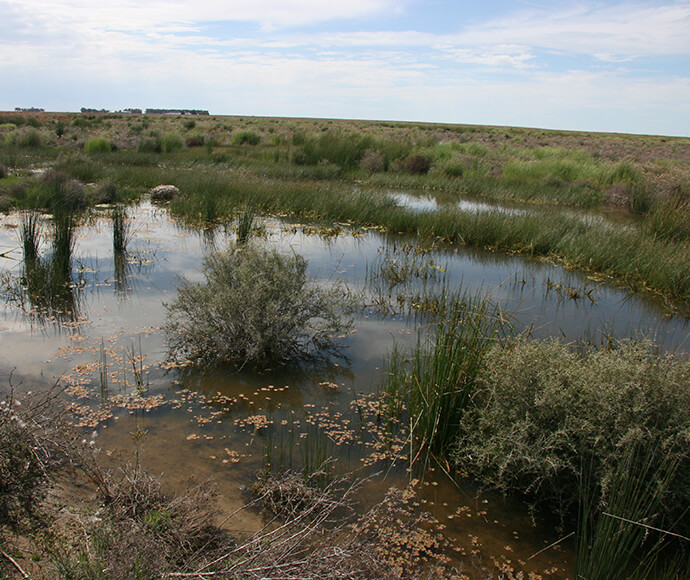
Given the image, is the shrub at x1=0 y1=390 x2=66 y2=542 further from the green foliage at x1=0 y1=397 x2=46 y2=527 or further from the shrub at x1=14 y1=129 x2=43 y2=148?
the shrub at x1=14 y1=129 x2=43 y2=148

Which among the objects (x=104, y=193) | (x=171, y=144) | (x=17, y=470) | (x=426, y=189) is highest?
(x=171, y=144)

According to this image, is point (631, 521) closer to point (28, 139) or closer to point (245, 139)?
point (28, 139)

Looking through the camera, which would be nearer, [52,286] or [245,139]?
[52,286]

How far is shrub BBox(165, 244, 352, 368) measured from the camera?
477cm

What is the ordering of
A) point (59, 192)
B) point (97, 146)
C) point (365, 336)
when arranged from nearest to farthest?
point (365, 336)
point (59, 192)
point (97, 146)

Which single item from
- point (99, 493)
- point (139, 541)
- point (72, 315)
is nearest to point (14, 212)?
point (72, 315)

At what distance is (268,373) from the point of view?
4.79 m

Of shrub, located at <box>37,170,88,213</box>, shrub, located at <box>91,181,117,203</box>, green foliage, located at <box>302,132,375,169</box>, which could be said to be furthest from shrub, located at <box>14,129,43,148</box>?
shrub, located at <box>91,181,117,203</box>

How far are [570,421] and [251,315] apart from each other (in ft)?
8.87

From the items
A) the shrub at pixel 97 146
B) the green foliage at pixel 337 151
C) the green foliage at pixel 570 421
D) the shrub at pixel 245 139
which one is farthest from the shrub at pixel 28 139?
the green foliage at pixel 570 421

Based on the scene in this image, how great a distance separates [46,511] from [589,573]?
2660mm

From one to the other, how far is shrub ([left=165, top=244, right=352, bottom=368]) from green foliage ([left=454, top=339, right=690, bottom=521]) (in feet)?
6.52

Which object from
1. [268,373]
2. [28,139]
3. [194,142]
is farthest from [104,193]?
[28,139]

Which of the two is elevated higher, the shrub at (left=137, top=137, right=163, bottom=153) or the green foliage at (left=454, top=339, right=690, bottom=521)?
the shrub at (left=137, top=137, right=163, bottom=153)
